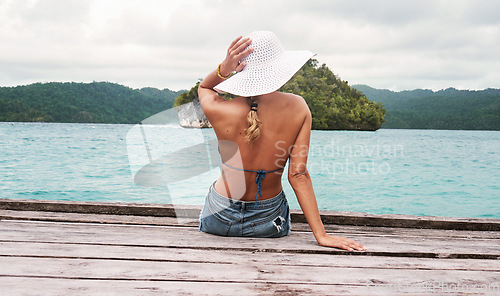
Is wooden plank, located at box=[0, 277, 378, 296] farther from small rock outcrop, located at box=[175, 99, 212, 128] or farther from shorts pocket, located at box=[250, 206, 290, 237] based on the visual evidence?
small rock outcrop, located at box=[175, 99, 212, 128]

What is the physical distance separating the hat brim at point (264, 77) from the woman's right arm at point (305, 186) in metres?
0.26

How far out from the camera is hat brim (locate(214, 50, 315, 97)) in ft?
6.37

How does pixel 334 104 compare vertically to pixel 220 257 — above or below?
above

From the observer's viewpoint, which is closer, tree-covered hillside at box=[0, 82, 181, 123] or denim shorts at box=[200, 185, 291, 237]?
denim shorts at box=[200, 185, 291, 237]

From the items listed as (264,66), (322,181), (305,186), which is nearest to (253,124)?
(264,66)

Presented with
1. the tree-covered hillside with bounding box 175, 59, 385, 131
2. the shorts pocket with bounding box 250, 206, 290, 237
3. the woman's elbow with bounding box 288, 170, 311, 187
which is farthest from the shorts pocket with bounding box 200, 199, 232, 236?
the tree-covered hillside with bounding box 175, 59, 385, 131

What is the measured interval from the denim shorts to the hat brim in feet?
2.11

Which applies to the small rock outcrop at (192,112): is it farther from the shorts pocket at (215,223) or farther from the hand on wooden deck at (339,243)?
the hand on wooden deck at (339,243)

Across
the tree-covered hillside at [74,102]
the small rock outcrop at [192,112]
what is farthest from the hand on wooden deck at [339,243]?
the tree-covered hillside at [74,102]

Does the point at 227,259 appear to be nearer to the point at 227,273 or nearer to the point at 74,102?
the point at 227,273

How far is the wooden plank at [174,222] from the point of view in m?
2.49

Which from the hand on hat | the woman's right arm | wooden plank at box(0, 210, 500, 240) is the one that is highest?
the hand on hat

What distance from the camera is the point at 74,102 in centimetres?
5847

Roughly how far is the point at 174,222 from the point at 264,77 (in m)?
1.15
